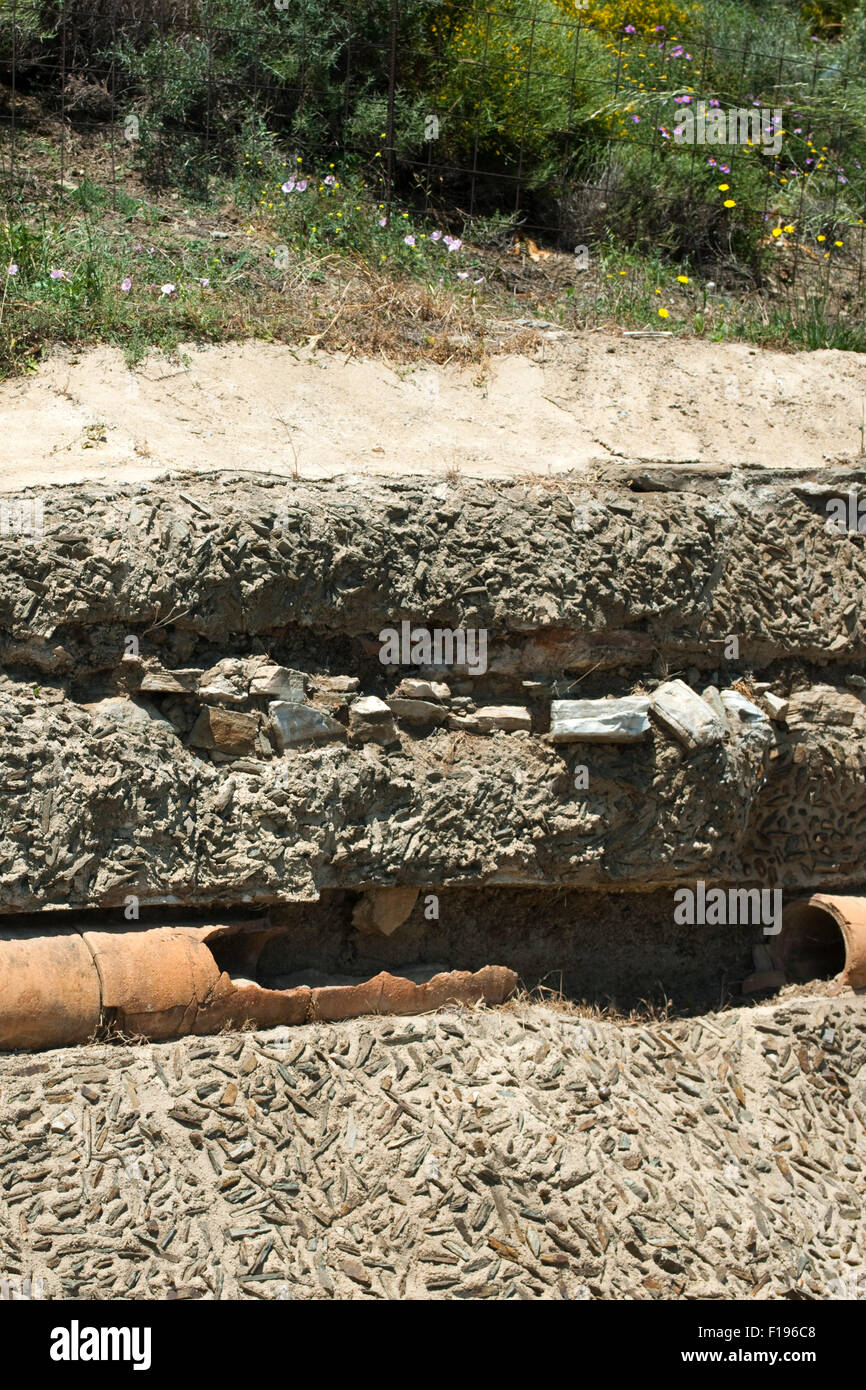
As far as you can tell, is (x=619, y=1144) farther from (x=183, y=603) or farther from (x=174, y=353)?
(x=174, y=353)

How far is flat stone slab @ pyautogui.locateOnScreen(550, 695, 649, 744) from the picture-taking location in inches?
201

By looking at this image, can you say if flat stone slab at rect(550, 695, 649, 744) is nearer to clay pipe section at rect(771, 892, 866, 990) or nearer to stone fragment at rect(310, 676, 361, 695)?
stone fragment at rect(310, 676, 361, 695)

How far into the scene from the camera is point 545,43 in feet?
28.0

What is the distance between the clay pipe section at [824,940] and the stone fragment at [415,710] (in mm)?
1957

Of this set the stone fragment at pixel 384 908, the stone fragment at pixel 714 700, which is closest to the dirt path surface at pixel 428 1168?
the stone fragment at pixel 384 908

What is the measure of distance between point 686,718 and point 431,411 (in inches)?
81.0

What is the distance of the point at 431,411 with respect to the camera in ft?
20.3

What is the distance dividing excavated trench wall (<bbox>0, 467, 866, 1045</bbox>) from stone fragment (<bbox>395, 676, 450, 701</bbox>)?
1 cm

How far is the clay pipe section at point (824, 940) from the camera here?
5461 millimetres

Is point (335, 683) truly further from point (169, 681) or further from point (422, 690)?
point (169, 681)

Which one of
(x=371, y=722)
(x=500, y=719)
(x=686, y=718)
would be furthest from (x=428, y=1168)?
(x=686, y=718)

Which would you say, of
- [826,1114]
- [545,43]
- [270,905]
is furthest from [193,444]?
[545,43]

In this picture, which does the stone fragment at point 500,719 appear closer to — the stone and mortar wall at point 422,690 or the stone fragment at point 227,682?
the stone and mortar wall at point 422,690
